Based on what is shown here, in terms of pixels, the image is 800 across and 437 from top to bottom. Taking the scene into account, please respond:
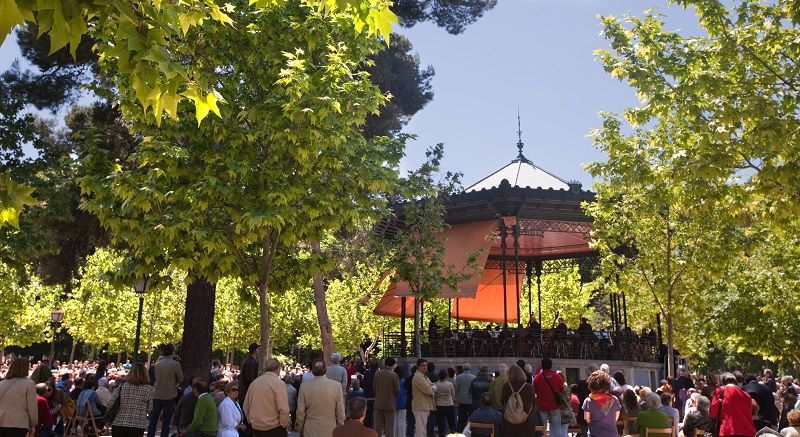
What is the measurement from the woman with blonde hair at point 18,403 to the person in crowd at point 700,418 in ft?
27.6

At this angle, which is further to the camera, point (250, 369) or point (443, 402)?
point (443, 402)

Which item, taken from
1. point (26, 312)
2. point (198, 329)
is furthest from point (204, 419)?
point (26, 312)

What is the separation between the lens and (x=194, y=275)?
1070cm

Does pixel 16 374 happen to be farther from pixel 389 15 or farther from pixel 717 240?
pixel 717 240

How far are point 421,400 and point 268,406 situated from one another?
4489 mm

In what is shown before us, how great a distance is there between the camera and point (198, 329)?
14180 mm

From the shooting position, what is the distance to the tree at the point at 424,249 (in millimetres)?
17594

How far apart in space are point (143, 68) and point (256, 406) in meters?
5.08

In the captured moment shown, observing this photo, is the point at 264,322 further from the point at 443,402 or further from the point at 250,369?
the point at 443,402

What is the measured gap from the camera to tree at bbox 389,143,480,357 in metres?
17.6


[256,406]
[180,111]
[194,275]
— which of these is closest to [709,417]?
[256,406]

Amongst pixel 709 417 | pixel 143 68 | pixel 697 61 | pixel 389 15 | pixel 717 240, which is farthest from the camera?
pixel 717 240

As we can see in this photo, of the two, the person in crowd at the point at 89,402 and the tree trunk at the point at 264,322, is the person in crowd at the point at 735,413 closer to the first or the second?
the tree trunk at the point at 264,322

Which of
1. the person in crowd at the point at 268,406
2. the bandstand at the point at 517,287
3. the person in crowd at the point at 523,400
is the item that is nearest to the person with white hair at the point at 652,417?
the person in crowd at the point at 523,400
